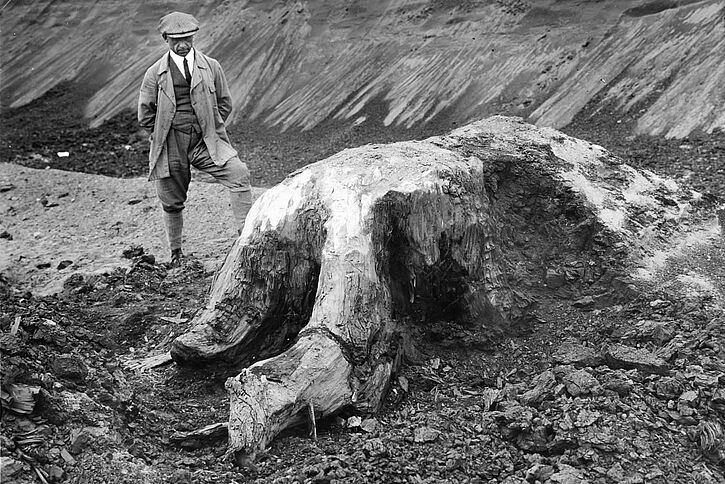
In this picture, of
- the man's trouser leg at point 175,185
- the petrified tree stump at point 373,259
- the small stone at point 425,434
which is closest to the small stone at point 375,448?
the small stone at point 425,434

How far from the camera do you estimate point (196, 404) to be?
4.73m

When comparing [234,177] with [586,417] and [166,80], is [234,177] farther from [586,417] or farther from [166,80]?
[586,417]

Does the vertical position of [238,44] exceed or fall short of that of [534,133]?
it falls short

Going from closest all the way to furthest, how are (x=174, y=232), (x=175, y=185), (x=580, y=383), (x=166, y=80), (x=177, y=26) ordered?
1. (x=580, y=383)
2. (x=177, y=26)
3. (x=166, y=80)
4. (x=175, y=185)
5. (x=174, y=232)

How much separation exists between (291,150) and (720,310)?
816 cm

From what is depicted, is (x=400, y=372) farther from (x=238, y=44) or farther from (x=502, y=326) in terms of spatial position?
(x=238, y=44)

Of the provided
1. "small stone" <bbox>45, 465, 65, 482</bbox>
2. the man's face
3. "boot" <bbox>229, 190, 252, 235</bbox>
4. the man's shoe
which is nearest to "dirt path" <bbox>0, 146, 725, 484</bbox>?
"small stone" <bbox>45, 465, 65, 482</bbox>

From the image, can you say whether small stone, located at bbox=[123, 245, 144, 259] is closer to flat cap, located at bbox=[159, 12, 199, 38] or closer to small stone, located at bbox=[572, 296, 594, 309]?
flat cap, located at bbox=[159, 12, 199, 38]

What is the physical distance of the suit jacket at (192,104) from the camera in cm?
661

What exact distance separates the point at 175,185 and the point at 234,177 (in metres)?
0.63

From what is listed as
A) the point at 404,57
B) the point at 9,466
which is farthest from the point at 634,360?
the point at 404,57

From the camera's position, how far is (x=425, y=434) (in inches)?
160

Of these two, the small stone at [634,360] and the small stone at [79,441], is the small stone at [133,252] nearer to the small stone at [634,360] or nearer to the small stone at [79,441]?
the small stone at [79,441]

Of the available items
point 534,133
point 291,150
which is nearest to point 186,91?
point 534,133
